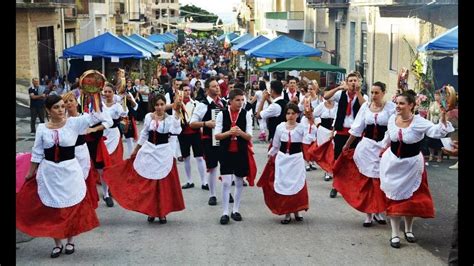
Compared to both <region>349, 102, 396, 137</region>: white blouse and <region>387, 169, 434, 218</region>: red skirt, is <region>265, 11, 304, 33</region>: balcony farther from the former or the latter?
<region>387, 169, 434, 218</region>: red skirt

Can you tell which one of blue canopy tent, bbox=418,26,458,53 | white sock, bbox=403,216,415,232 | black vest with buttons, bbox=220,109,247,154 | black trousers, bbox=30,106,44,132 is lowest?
white sock, bbox=403,216,415,232

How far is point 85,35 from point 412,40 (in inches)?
848

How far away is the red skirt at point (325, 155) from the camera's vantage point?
1167 centimetres

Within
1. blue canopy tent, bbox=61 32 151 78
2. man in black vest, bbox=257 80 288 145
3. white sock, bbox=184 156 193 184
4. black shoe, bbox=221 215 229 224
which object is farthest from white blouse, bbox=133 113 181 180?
blue canopy tent, bbox=61 32 151 78

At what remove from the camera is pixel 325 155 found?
1180cm

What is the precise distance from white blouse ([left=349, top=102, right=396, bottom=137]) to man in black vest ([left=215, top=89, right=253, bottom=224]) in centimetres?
134

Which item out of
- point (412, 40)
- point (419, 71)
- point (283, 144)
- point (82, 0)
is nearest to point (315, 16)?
point (82, 0)

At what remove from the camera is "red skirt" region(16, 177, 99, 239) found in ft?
23.2

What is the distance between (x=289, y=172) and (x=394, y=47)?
1345cm

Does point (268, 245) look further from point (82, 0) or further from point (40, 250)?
point (82, 0)

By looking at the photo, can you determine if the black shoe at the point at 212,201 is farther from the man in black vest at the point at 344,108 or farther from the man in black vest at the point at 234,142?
the man in black vest at the point at 344,108

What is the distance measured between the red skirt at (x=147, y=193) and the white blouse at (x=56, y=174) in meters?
1.39

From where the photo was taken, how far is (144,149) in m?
8.88

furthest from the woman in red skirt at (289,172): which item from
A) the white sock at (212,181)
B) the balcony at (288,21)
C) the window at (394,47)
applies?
the balcony at (288,21)
